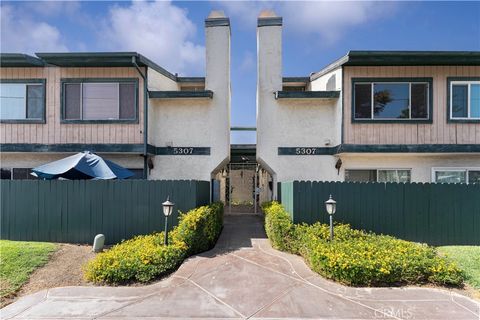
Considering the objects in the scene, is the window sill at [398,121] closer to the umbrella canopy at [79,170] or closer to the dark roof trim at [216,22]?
the dark roof trim at [216,22]

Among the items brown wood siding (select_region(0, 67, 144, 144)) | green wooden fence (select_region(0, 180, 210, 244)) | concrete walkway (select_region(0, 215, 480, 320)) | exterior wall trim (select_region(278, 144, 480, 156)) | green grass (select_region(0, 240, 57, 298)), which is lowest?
concrete walkway (select_region(0, 215, 480, 320))

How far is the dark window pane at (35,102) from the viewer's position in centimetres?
1033

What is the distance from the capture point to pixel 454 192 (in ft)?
25.6

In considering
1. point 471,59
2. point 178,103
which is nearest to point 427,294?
point 471,59

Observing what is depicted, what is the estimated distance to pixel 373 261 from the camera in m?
5.57

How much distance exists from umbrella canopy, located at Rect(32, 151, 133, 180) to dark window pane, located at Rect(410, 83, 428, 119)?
10.3m

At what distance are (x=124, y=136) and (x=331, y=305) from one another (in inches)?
339

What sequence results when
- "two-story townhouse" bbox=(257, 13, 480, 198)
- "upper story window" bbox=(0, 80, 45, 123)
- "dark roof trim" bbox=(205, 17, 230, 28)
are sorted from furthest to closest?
"dark roof trim" bbox=(205, 17, 230, 28) < "upper story window" bbox=(0, 80, 45, 123) < "two-story townhouse" bbox=(257, 13, 480, 198)

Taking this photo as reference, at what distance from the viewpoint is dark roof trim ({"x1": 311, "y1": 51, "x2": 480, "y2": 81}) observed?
9492mm

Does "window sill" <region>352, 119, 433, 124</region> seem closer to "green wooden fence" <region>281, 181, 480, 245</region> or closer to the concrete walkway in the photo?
"green wooden fence" <region>281, 181, 480, 245</region>

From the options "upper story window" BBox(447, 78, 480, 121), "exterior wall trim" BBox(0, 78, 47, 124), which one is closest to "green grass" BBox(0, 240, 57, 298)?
"exterior wall trim" BBox(0, 78, 47, 124)

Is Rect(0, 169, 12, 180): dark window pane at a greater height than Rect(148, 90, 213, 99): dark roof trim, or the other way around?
Rect(148, 90, 213, 99): dark roof trim

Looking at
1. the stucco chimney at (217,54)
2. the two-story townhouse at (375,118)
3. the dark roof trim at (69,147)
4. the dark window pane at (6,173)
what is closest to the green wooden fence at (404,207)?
the two-story townhouse at (375,118)

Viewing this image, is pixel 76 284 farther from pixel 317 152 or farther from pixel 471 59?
pixel 471 59
